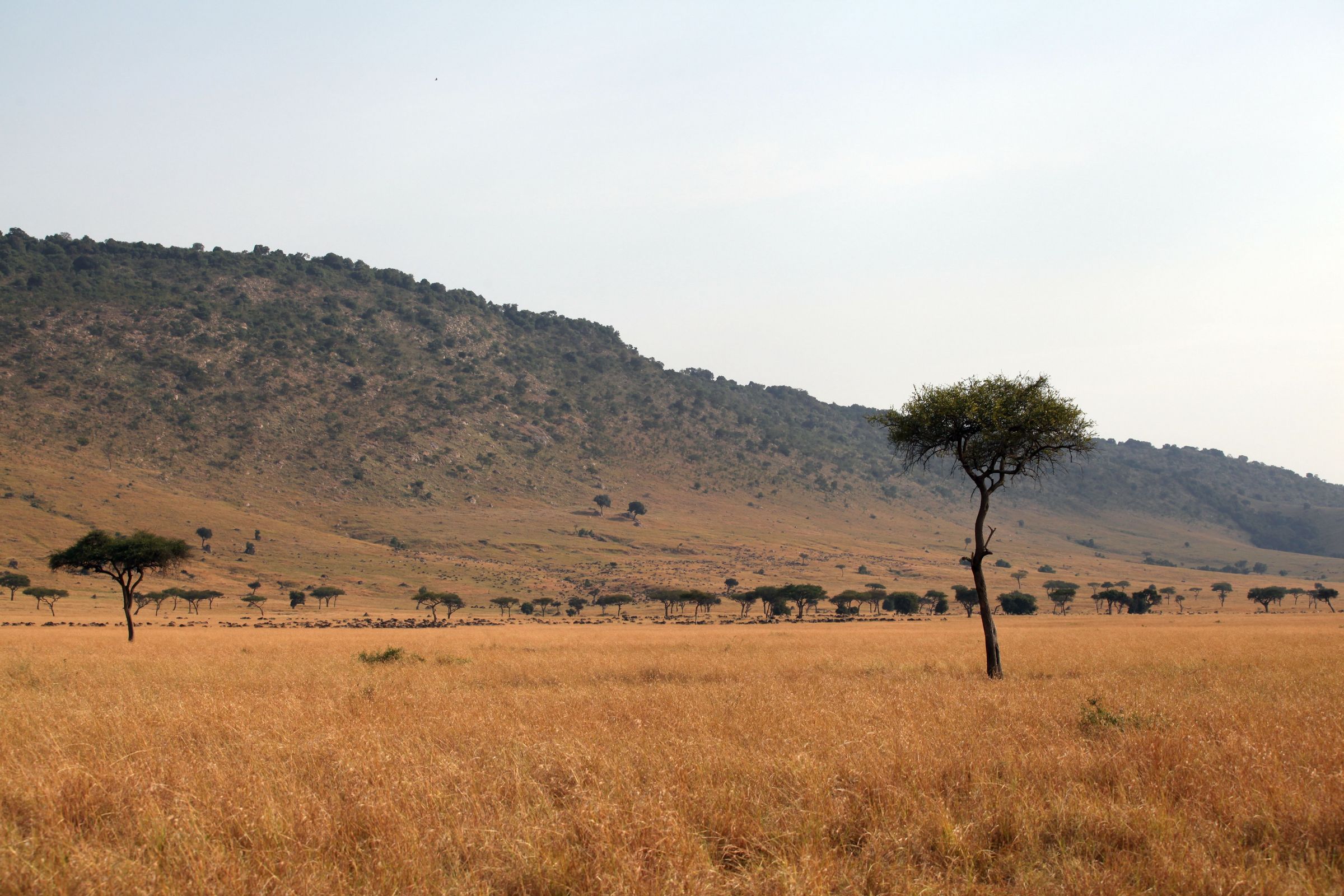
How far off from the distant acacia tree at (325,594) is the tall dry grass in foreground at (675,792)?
82.6 meters

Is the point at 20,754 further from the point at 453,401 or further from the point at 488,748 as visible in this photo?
the point at 453,401

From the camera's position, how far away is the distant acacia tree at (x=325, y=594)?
299 feet

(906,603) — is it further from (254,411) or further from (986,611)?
(254,411)

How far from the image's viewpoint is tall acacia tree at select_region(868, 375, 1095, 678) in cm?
2167

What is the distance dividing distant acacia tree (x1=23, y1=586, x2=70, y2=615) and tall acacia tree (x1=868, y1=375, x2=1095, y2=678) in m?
78.6

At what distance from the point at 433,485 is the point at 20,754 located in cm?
15384

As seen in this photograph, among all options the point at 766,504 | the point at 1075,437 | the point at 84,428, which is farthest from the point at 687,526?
the point at 1075,437

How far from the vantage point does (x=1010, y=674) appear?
20.2m

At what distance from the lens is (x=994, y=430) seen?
71.3 feet

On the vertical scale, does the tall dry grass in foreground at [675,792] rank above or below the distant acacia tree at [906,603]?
above

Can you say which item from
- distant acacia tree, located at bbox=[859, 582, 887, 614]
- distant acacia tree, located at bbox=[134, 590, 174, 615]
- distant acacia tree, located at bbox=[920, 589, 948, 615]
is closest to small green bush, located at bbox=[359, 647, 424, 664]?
distant acacia tree, located at bbox=[134, 590, 174, 615]

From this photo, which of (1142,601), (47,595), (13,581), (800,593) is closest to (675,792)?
(800,593)

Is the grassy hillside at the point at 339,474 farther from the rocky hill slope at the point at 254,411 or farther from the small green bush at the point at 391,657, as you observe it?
the small green bush at the point at 391,657

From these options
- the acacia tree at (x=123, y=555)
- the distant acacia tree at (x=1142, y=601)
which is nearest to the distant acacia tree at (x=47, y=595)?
the acacia tree at (x=123, y=555)
